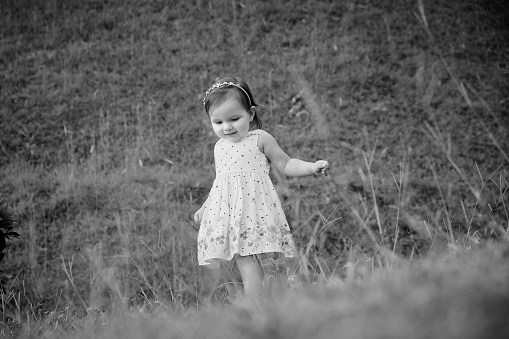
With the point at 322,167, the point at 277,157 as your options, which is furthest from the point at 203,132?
the point at 322,167

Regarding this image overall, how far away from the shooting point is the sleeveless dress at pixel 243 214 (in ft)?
8.76

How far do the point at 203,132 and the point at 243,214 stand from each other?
3.15 meters

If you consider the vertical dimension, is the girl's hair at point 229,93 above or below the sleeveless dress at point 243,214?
above

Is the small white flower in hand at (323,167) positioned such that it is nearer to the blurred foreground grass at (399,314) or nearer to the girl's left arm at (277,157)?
the girl's left arm at (277,157)

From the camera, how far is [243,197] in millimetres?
2766

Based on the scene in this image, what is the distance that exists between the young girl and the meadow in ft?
0.58

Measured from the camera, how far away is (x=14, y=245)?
405cm

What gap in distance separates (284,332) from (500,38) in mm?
7638

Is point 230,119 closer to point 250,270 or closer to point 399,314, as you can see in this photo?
point 250,270

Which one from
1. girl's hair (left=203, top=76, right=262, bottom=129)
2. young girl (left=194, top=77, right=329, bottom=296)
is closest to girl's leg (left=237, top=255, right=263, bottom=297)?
young girl (left=194, top=77, right=329, bottom=296)

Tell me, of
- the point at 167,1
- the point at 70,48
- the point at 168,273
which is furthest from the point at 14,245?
the point at 167,1

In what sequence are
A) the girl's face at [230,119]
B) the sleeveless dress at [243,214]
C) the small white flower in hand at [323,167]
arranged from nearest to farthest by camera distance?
the small white flower in hand at [323,167]
the sleeveless dress at [243,214]
the girl's face at [230,119]

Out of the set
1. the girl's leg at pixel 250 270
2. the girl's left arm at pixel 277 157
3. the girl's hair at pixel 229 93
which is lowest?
the girl's leg at pixel 250 270

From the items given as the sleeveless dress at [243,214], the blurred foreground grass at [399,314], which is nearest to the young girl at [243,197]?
the sleeveless dress at [243,214]
